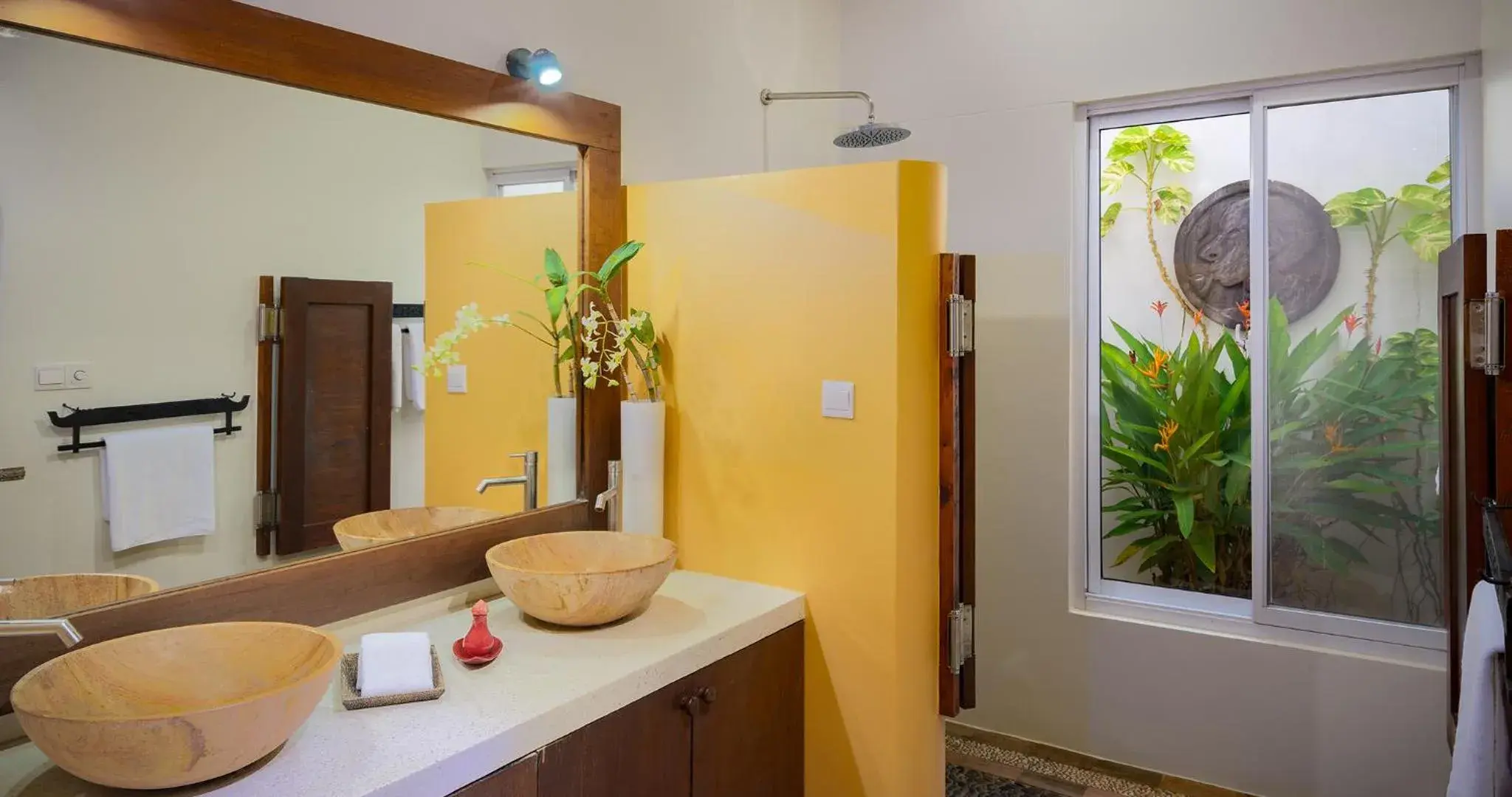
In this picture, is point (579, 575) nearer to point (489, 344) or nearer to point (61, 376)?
point (489, 344)

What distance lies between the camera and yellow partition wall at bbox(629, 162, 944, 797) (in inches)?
85.0

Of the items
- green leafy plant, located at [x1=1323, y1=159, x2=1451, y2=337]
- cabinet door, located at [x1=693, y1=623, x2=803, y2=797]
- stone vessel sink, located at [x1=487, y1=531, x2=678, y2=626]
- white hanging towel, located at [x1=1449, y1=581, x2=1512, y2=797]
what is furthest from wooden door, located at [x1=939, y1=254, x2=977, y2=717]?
green leafy plant, located at [x1=1323, y1=159, x2=1451, y2=337]

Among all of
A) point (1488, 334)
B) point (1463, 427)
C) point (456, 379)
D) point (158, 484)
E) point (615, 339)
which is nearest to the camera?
point (158, 484)

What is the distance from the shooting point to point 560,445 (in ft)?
7.67

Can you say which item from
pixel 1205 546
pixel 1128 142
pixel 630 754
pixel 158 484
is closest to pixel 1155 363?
pixel 1205 546

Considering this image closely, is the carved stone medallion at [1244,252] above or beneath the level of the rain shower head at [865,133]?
beneath

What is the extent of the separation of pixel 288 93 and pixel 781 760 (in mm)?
1762

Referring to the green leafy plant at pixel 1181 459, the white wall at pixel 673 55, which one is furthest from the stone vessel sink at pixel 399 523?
the green leafy plant at pixel 1181 459

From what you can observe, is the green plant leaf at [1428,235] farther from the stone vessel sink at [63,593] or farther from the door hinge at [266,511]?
the stone vessel sink at [63,593]

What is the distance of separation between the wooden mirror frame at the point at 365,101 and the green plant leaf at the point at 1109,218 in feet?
5.57

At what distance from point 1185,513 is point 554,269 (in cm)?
215

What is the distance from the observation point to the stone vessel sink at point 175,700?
3.73 feet

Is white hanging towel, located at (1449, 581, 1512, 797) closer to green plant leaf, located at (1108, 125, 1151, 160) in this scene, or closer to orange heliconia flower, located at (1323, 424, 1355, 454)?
orange heliconia flower, located at (1323, 424, 1355, 454)

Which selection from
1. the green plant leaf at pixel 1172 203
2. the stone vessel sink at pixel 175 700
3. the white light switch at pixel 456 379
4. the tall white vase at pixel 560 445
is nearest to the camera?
the stone vessel sink at pixel 175 700
